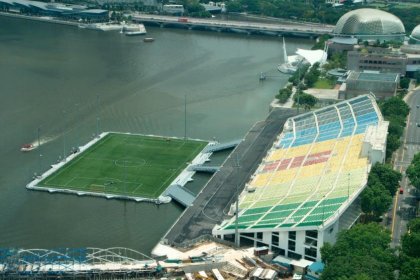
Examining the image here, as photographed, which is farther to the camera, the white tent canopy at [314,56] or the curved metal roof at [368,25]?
the curved metal roof at [368,25]

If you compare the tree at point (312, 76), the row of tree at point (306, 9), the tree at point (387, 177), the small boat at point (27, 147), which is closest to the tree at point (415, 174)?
the tree at point (387, 177)

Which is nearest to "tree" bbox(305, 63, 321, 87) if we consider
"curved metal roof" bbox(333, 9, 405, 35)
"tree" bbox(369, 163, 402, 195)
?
"curved metal roof" bbox(333, 9, 405, 35)

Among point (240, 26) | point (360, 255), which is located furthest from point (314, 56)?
point (360, 255)

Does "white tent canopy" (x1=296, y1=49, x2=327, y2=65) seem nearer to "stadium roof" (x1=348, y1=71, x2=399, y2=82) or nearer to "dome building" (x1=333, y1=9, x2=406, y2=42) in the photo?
"dome building" (x1=333, y1=9, x2=406, y2=42)

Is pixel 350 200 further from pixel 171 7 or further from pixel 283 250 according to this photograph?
pixel 171 7

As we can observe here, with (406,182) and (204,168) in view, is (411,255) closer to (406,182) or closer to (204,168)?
(406,182)

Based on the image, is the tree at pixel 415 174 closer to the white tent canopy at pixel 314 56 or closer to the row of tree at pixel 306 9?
the white tent canopy at pixel 314 56
